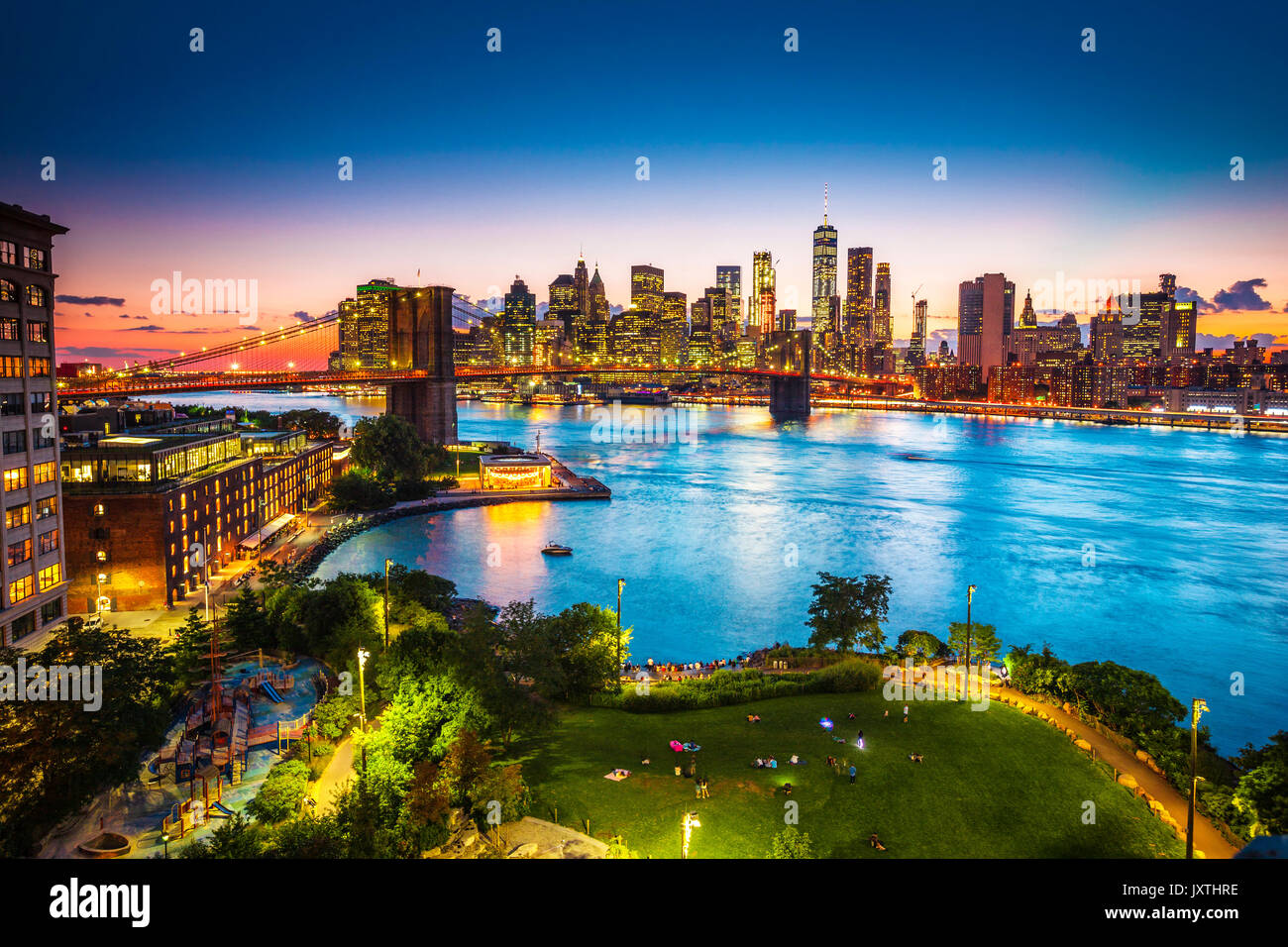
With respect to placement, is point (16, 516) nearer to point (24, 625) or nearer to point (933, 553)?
point (24, 625)

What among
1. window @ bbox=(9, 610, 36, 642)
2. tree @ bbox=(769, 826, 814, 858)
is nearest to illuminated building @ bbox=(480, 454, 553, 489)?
window @ bbox=(9, 610, 36, 642)

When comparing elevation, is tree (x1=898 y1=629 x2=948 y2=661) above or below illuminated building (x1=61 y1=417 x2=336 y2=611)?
below

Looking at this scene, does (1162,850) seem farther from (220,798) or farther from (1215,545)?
(1215,545)

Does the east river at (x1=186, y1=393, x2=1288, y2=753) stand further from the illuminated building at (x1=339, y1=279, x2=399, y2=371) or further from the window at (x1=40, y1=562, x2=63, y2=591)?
the illuminated building at (x1=339, y1=279, x2=399, y2=371)

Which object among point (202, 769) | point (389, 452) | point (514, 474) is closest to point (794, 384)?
point (514, 474)

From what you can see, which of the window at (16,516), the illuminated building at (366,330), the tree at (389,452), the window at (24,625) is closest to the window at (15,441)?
the window at (16,516)

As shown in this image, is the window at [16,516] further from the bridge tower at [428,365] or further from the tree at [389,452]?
the bridge tower at [428,365]
